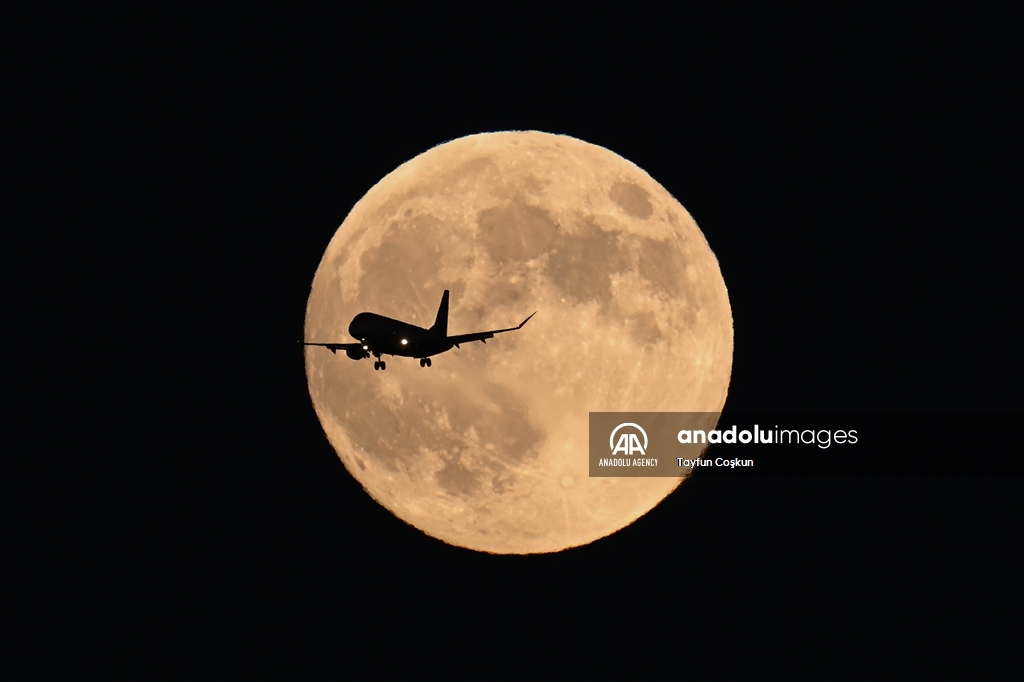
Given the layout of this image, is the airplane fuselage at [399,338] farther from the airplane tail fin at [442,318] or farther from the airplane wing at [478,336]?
the airplane wing at [478,336]

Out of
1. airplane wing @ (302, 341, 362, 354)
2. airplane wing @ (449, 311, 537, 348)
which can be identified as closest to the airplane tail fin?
airplane wing @ (449, 311, 537, 348)

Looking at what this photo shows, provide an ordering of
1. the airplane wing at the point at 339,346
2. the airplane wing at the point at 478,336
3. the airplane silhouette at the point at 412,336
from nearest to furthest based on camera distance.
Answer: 1. the airplane wing at the point at 478,336
2. the airplane silhouette at the point at 412,336
3. the airplane wing at the point at 339,346

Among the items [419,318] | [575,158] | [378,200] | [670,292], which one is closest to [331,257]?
[378,200]

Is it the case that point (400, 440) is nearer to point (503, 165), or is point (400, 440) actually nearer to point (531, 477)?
point (531, 477)

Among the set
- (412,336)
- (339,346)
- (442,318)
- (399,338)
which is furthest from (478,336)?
(339,346)

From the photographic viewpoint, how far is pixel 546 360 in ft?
113

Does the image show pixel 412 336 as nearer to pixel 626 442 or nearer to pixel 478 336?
pixel 478 336

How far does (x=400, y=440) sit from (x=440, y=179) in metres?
8.27

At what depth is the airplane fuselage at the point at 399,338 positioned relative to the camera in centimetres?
3456

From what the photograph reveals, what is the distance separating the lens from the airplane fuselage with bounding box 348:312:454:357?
113ft

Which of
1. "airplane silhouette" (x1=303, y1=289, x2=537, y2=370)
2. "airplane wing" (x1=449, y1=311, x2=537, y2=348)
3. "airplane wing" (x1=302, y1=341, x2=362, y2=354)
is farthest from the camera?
"airplane wing" (x1=302, y1=341, x2=362, y2=354)

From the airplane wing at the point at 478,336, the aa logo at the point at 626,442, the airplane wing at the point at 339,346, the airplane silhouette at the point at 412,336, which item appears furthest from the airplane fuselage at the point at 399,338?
the aa logo at the point at 626,442

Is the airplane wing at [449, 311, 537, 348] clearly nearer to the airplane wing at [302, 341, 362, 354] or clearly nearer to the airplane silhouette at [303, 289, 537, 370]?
the airplane silhouette at [303, 289, 537, 370]

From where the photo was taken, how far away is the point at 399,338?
34594 millimetres
